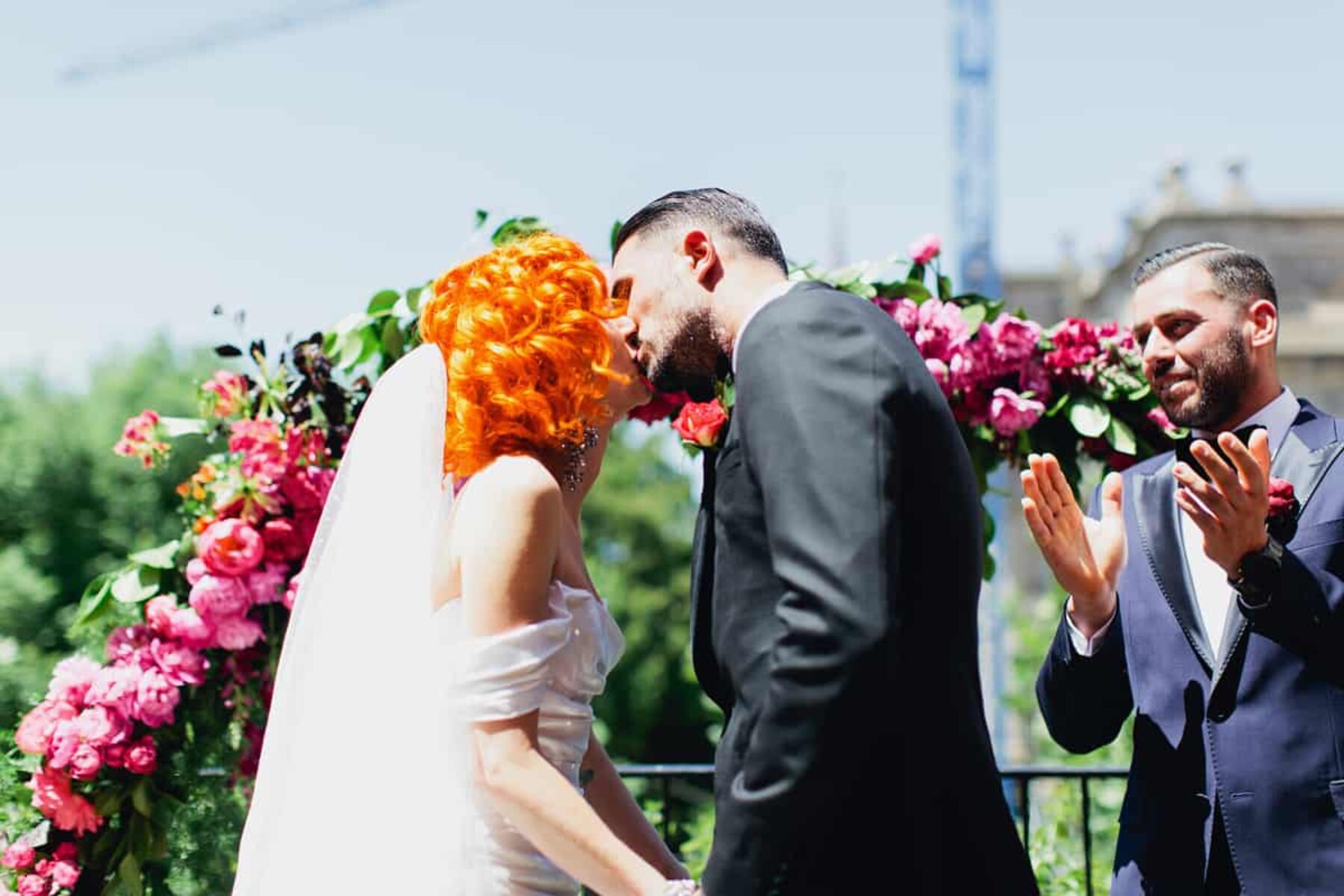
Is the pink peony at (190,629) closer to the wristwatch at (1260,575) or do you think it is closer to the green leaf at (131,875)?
the green leaf at (131,875)

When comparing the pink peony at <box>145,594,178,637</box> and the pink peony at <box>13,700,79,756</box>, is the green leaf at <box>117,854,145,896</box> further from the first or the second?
the pink peony at <box>145,594,178,637</box>

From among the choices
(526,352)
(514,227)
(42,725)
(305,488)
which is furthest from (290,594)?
(526,352)

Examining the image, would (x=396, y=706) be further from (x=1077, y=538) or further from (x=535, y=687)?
(x=1077, y=538)

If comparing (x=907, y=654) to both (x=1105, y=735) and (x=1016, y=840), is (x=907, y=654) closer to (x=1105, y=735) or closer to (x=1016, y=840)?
(x=1016, y=840)

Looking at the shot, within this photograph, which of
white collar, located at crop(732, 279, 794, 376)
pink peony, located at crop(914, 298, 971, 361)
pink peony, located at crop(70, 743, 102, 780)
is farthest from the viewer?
pink peony, located at crop(914, 298, 971, 361)

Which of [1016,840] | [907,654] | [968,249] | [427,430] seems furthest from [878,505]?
[968,249]

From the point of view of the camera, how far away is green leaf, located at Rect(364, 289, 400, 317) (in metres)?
4.54

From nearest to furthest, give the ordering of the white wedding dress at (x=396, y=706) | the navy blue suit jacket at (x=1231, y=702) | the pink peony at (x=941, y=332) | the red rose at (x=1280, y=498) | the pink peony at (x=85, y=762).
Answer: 1. the white wedding dress at (x=396, y=706)
2. the navy blue suit jacket at (x=1231, y=702)
3. the red rose at (x=1280, y=498)
4. the pink peony at (x=85, y=762)
5. the pink peony at (x=941, y=332)

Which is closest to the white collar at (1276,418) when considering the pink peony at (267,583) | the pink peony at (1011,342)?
the pink peony at (1011,342)

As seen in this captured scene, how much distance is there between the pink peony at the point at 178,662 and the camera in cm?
421

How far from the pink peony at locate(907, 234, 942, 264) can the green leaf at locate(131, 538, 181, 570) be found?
278 centimetres

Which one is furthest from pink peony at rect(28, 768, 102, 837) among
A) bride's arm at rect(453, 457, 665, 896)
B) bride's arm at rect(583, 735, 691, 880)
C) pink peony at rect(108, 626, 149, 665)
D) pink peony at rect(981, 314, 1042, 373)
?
pink peony at rect(981, 314, 1042, 373)

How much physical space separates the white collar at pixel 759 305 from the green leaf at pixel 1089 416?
89.2 inches

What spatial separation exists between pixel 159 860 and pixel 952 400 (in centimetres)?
311
